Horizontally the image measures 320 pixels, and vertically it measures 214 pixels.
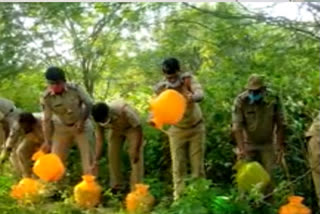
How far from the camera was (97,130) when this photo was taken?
16.9 ft

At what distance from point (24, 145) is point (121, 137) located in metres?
0.69

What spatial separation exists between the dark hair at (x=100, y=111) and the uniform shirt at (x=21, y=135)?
59cm

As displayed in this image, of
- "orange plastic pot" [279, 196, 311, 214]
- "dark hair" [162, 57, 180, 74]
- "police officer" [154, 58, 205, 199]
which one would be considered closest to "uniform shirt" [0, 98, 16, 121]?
"police officer" [154, 58, 205, 199]

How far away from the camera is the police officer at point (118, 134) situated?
5042 mm

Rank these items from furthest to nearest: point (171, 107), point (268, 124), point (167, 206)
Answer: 1. point (268, 124)
2. point (167, 206)
3. point (171, 107)

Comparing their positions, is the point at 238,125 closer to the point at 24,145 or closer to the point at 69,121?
the point at 69,121

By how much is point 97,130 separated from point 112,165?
0.47m

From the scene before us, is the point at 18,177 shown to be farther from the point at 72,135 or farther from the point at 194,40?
the point at 194,40

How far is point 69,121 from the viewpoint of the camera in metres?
5.32

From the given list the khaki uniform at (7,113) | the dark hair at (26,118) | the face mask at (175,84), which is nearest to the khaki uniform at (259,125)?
the face mask at (175,84)

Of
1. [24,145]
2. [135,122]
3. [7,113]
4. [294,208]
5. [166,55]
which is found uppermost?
[166,55]

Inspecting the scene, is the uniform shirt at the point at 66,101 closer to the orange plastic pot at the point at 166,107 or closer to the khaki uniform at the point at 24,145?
the khaki uniform at the point at 24,145

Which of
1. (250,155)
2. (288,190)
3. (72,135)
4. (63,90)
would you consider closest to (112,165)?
(72,135)

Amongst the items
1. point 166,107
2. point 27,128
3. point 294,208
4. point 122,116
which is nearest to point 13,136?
point 27,128
